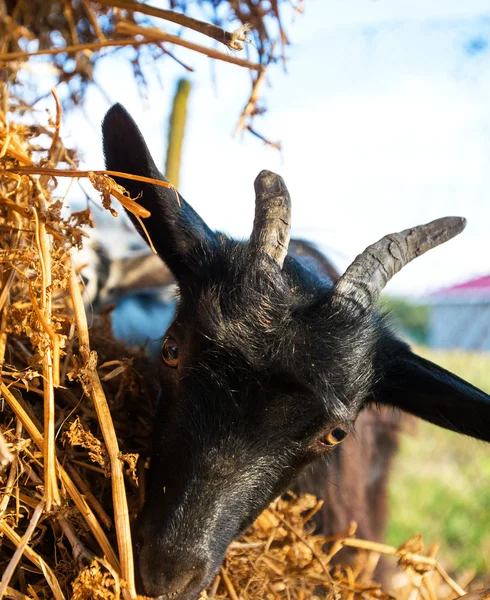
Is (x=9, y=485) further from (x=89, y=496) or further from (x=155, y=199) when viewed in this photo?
(x=155, y=199)

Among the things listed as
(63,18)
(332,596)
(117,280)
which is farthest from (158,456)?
(63,18)

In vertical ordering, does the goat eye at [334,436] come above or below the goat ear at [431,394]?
below

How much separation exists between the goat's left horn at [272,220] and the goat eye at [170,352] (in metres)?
0.53

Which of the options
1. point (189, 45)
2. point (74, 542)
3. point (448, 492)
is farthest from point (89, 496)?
point (448, 492)

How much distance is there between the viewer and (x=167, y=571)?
178cm

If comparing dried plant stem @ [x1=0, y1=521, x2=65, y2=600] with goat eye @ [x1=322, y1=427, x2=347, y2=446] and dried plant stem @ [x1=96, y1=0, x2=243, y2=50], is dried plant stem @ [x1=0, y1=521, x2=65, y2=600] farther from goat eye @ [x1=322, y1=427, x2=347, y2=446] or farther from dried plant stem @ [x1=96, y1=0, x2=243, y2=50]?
dried plant stem @ [x1=96, y1=0, x2=243, y2=50]

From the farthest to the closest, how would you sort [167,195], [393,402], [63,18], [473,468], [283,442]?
[473,468], [63,18], [393,402], [167,195], [283,442]

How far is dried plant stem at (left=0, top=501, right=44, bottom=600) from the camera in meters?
1.70

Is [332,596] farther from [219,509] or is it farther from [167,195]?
[167,195]

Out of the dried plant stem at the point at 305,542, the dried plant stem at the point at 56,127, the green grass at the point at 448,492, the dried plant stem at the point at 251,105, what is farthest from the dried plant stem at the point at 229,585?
the green grass at the point at 448,492

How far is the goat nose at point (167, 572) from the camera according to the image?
1780mm

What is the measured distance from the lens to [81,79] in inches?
159

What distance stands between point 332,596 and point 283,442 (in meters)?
0.83

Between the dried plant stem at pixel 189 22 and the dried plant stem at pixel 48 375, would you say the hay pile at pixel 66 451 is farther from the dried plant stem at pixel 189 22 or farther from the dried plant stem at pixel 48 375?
the dried plant stem at pixel 189 22
